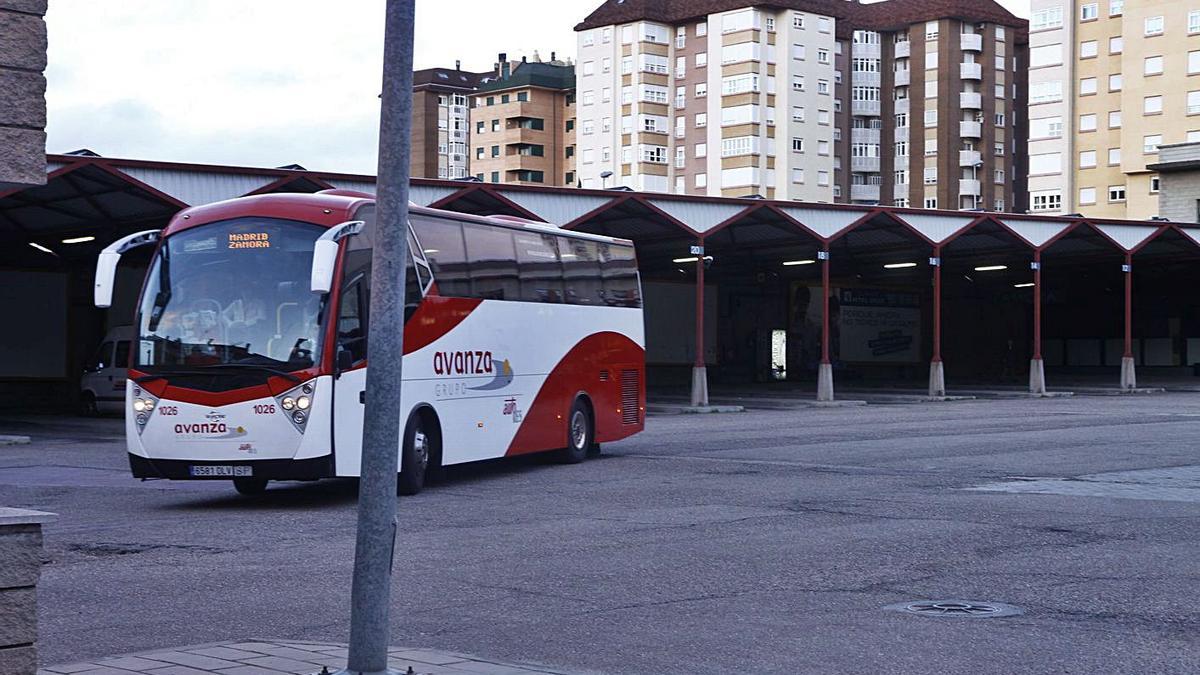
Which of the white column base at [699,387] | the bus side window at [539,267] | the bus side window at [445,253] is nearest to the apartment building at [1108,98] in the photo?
the white column base at [699,387]

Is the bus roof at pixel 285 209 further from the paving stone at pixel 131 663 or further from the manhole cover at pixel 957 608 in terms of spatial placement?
the paving stone at pixel 131 663

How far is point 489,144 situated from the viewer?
141375mm

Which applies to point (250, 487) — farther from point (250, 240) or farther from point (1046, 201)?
point (1046, 201)

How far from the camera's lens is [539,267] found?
20.6 metres

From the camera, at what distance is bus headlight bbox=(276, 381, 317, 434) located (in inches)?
606

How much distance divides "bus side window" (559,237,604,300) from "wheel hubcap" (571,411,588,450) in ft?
5.19

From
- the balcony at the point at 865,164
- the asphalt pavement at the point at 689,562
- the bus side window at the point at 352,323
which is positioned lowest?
the asphalt pavement at the point at 689,562

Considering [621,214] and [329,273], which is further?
[621,214]

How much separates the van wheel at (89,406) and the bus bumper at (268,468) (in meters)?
23.9

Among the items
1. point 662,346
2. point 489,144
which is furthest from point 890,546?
point 489,144

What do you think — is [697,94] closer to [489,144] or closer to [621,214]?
[489,144]

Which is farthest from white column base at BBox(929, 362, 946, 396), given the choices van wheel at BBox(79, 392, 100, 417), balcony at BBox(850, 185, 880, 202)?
balcony at BBox(850, 185, 880, 202)

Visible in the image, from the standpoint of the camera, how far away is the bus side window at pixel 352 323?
1562 centimetres

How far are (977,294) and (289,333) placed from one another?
5527cm
